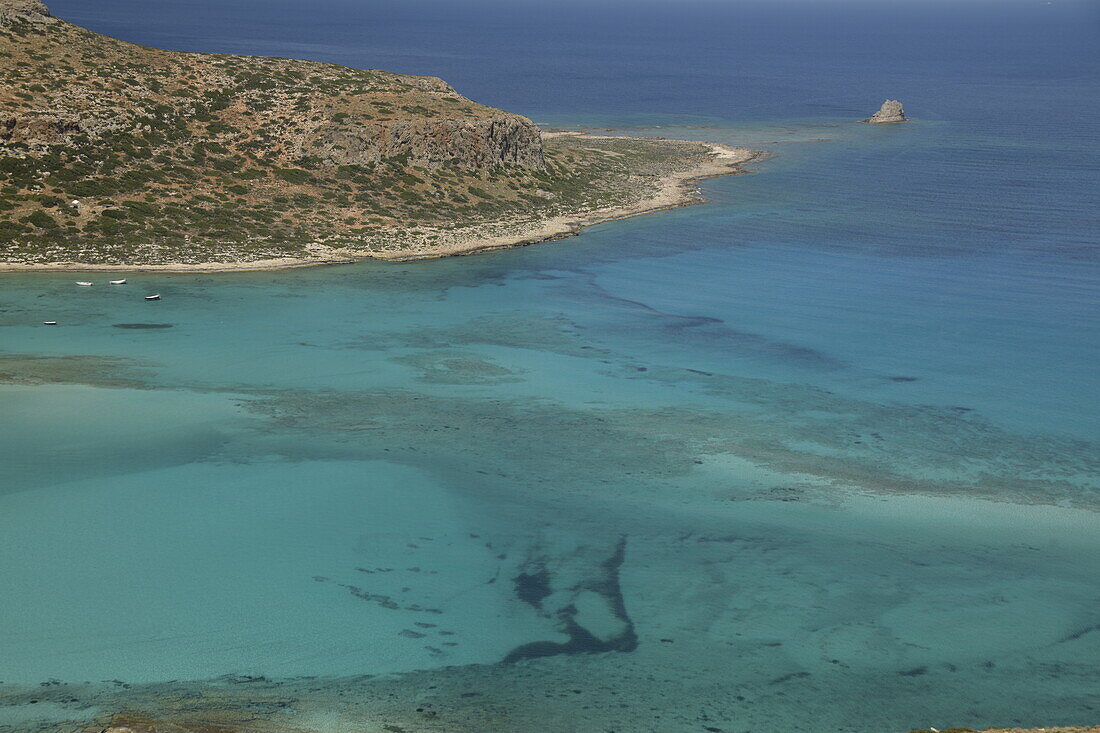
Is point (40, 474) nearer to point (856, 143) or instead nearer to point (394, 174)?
point (394, 174)

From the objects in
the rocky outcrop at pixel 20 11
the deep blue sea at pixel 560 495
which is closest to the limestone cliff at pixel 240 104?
the rocky outcrop at pixel 20 11

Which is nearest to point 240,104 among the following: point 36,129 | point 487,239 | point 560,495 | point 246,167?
point 246,167

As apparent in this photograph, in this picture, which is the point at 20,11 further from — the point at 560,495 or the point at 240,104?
the point at 560,495

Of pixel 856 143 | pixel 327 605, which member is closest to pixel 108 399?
pixel 327 605

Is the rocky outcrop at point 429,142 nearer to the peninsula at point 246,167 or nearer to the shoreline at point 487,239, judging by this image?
the peninsula at point 246,167

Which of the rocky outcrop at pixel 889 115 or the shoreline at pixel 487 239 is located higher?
the rocky outcrop at pixel 889 115

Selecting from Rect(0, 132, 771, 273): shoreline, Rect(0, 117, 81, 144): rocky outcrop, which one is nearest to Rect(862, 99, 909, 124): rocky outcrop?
Rect(0, 132, 771, 273): shoreline

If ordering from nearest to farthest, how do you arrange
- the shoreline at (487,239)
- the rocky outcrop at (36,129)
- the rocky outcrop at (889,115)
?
the shoreline at (487,239), the rocky outcrop at (36,129), the rocky outcrop at (889,115)
